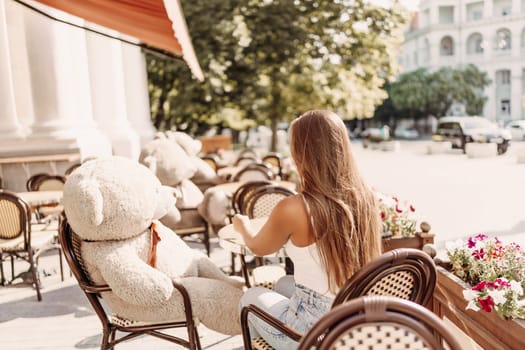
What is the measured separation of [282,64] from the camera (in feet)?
52.3

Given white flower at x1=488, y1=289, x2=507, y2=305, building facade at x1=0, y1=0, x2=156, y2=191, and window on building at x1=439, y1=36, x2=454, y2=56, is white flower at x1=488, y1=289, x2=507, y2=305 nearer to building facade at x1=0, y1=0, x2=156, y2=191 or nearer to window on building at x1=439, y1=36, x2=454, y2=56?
building facade at x1=0, y1=0, x2=156, y2=191

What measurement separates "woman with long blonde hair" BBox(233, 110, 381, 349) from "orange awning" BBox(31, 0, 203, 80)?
1932 mm

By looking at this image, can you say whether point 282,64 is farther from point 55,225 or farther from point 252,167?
point 55,225

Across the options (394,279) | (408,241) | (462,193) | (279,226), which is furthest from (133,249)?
(462,193)

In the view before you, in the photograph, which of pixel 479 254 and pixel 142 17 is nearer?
pixel 479 254

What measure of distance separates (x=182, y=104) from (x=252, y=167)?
9819 mm

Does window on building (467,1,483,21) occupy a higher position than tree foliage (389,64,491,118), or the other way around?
window on building (467,1,483,21)

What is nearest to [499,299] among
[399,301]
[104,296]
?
[399,301]

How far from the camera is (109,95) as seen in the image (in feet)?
41.3

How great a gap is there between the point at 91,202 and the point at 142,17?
197cm

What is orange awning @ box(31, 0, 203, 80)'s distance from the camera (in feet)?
13.0

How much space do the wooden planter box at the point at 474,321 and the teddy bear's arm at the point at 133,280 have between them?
1690mm

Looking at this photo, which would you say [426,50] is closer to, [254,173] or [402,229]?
[254,173]

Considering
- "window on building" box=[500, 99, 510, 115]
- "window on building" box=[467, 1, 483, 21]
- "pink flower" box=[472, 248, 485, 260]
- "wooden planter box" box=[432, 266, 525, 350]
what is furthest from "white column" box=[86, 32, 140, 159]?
"window on building" box=[500, 99, 510, 115]
